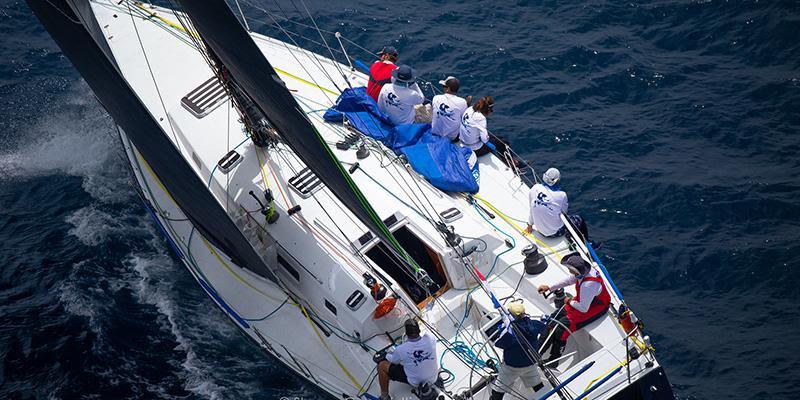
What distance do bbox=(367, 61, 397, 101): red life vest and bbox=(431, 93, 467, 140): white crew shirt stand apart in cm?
140

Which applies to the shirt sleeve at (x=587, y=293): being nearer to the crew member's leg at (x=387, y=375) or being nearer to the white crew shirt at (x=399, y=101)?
the crew member's leg at (x=387, y=375)

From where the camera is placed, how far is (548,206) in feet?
39.5

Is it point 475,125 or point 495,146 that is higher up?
point 475,125

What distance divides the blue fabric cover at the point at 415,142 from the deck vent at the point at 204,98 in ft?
6.49

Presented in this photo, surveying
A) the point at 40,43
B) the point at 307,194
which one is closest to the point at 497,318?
the point at 307,194

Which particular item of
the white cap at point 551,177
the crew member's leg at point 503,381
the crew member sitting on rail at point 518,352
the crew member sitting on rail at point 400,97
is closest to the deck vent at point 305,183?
the crew member sitting on rail at point 400,97

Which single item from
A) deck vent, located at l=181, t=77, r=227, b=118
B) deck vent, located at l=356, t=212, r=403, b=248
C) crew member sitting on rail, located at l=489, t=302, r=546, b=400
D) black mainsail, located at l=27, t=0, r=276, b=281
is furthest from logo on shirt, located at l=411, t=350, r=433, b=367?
deck vent, located at l=181, t=77, r=227, b=118

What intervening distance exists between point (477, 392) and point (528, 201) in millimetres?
3914

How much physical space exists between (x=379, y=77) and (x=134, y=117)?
5.20 m

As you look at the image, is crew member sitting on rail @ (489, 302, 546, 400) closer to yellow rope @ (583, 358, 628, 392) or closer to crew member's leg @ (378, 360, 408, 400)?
yellow rope @ (583, 358, 628, 392)

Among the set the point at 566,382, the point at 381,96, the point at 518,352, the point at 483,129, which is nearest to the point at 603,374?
the point at 566,382

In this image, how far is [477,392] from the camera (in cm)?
1038

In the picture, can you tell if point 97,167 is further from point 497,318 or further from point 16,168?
point 497,318

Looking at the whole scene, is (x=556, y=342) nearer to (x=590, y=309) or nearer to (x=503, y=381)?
(x=590, y=309)
